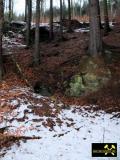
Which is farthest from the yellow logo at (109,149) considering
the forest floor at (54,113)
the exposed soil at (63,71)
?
the exposed soil at (63,71)

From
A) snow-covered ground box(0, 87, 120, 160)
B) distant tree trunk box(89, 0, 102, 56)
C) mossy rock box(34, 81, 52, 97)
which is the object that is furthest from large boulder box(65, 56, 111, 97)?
snow-covered ground box(0, 87, 120, 160)

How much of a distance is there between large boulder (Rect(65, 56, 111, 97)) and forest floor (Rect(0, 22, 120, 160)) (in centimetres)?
34

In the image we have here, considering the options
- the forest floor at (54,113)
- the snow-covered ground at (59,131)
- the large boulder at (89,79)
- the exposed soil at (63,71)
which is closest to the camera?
the snow-covered ground at (59,131)

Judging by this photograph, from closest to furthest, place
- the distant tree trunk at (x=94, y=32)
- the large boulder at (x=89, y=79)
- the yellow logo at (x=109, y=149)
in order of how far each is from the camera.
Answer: the yellow logo at (x=109, y=149), the large boulder at (x=89, y=79), the distant tree trunk at (x=94, y=32)

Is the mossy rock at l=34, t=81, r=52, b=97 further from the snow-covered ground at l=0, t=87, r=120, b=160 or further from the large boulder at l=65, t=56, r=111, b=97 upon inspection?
the snow-covered ground at l=0, t=87, r=120, b=160

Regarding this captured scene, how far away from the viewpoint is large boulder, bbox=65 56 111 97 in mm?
19344

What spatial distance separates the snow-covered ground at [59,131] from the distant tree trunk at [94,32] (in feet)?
12.8

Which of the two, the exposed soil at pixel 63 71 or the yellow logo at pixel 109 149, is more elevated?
the exposed soil at pixel 63 71

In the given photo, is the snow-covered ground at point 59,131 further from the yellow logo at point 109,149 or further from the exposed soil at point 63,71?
the yellow logo at point 109,149

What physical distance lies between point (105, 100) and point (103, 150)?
7969mm

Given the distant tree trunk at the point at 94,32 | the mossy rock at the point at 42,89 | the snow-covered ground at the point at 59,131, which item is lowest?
the snow-covered ground at the point at 59,131

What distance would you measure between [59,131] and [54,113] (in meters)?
1.58

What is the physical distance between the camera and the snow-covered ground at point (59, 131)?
13.8m

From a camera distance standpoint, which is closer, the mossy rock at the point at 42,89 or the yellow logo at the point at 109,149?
the yellow logo at the point at 109,149
